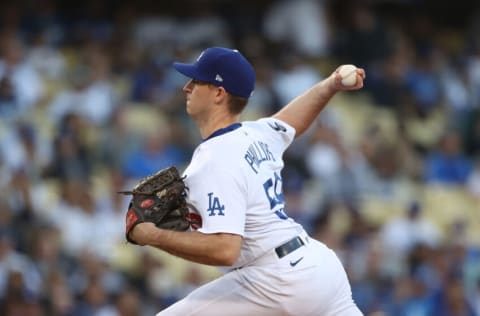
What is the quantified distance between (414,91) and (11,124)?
5.59 metres

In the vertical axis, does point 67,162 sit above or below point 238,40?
below

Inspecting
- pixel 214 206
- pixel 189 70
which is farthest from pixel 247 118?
pixel 214 206

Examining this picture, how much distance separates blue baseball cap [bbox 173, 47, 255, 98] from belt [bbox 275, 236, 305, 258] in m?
0.78

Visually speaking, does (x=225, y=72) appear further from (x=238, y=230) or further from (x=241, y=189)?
(x=238, y=230)

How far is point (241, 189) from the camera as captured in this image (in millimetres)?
5340

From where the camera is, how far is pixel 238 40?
14.5 meters

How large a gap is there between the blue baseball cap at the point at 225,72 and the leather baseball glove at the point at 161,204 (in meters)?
0.52

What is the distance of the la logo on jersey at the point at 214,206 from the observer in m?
5.26

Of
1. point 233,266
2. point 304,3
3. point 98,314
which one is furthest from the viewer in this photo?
point 304,3

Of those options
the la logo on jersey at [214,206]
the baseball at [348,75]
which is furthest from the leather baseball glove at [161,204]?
the baseball at [348,75]

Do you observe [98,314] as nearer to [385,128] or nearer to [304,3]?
[385,128]

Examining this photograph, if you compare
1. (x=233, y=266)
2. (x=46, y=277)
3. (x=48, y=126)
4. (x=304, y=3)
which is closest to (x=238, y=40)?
(x=304, y=3)

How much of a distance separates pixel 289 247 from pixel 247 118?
24.7 ft

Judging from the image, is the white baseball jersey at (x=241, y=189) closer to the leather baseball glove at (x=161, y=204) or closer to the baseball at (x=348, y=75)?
the leather baseball glove at (x=161, y=204)
